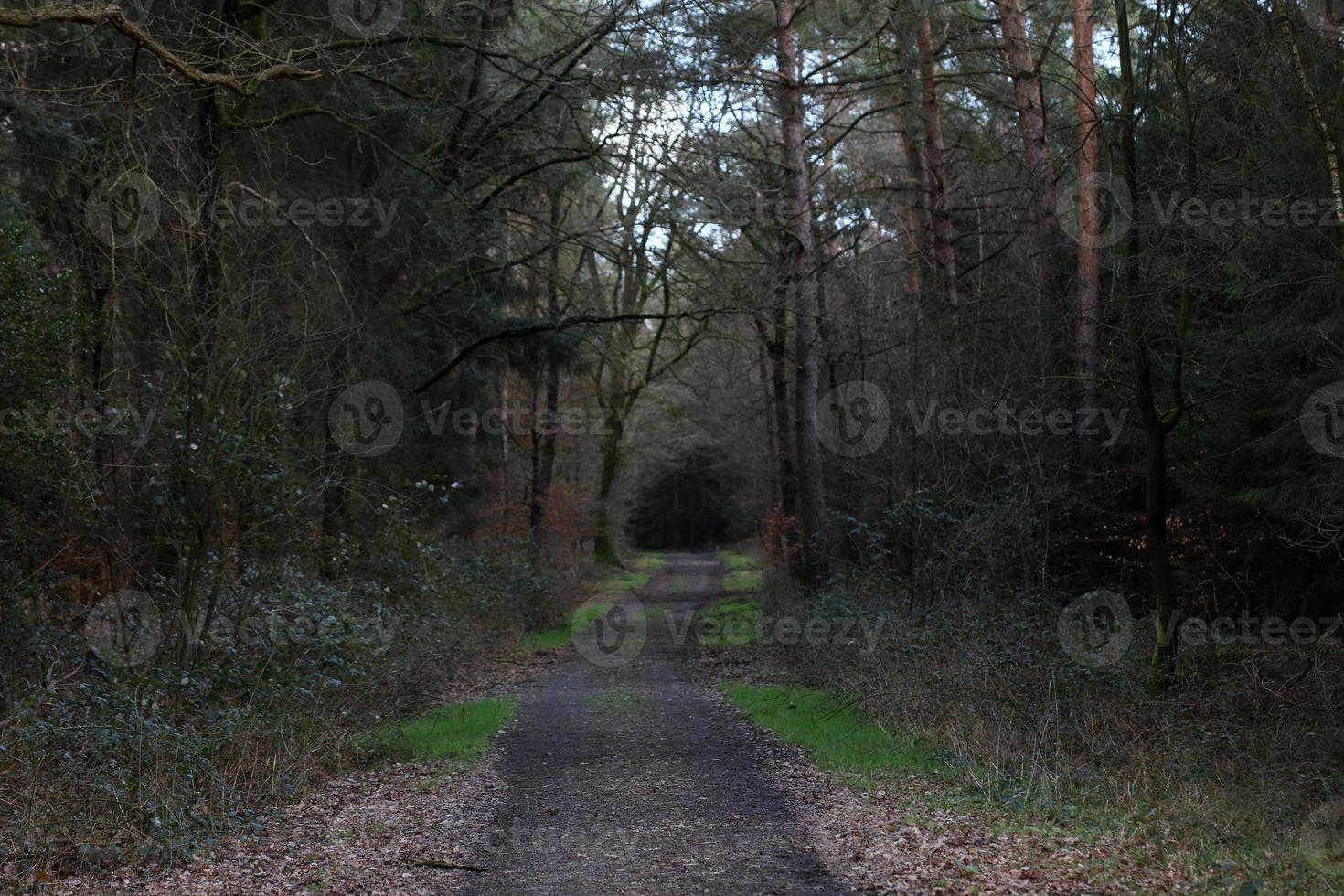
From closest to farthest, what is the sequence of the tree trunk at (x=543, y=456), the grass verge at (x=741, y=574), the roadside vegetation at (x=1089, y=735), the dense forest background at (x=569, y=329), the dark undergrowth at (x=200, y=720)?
1. the dark undergrowth at (x=200, y=720)
2. the roadside vegetation at (x=1089, y=735)
3. the dense forest background at (x=569, y=329)
4. the tree trunk at (x=543, y=456)
5. the grass verge at (x=741, y=574)

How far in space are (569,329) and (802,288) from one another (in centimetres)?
482

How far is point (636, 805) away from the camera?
8508mm

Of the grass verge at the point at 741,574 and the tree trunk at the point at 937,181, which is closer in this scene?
the tree trunk at the point at 937,181

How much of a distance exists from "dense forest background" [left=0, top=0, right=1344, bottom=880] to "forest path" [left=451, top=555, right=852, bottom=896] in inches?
69.2

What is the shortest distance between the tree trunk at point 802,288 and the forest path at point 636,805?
3.94m

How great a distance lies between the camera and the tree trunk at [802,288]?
56.1ft

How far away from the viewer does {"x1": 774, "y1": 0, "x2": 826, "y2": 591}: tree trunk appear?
56.1ft

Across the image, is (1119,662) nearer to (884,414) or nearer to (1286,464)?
(1286,464)

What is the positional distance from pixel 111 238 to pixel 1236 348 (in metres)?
11.5

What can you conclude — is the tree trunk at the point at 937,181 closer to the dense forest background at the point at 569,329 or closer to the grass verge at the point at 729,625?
the dense forest background at the point at 569,329

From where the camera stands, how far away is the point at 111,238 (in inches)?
395

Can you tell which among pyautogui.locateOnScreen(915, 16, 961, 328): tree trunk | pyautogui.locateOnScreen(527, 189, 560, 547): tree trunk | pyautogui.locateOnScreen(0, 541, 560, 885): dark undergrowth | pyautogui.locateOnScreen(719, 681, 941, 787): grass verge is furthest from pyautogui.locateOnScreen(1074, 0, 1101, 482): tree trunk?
pyautogui.locateOnScreen(527, 189, 560, 547): tree trunk

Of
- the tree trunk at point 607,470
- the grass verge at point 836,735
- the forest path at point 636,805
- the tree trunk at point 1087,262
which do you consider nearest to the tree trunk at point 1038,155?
the tree trunk at point 1087,262

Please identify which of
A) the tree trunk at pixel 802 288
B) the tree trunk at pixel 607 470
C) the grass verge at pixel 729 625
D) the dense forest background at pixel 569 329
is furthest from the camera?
the tree trunk at pixel 607 470
